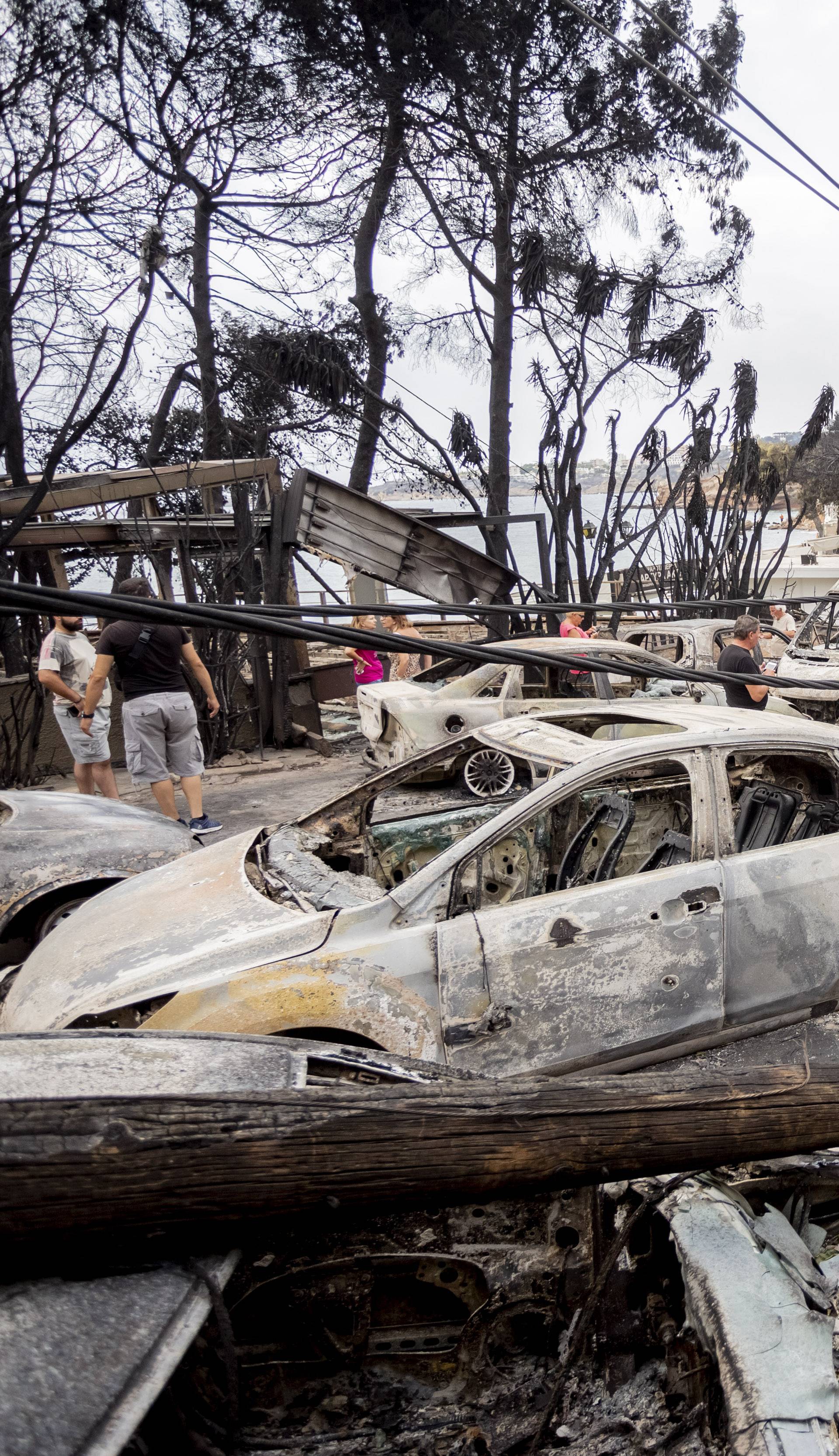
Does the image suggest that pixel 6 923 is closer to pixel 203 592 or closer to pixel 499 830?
pixel 499 830

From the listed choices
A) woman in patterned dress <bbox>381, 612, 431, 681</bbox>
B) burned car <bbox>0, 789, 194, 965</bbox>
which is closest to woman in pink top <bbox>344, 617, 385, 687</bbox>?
woman in patterned dress <bbox>381, 612, 431, 681</bbox>

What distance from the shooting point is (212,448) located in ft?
58.9

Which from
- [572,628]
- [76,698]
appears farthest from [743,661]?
[76,698]

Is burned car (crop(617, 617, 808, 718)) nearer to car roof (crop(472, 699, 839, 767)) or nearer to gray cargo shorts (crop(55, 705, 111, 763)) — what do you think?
car roof (crop(472, 699, 839, 767))

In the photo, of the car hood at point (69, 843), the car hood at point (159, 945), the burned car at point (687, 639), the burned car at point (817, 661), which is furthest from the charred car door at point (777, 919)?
the burned car at point (687, 639)

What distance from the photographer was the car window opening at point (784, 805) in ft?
15.3

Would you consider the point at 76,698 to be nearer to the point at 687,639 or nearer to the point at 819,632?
the point at 687,639

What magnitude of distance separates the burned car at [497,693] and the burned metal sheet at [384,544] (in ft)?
8.06

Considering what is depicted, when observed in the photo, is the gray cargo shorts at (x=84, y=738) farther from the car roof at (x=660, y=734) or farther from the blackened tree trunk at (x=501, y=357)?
the blackened tree trunk at (x=501, y=357)

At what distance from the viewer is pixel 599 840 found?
5164mm

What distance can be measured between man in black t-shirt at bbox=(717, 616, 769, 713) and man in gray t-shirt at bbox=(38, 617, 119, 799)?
16.7 feet

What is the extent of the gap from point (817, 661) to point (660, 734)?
7.14 m

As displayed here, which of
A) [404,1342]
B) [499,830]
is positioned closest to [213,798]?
[499,830]

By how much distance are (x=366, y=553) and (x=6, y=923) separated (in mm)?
8058
